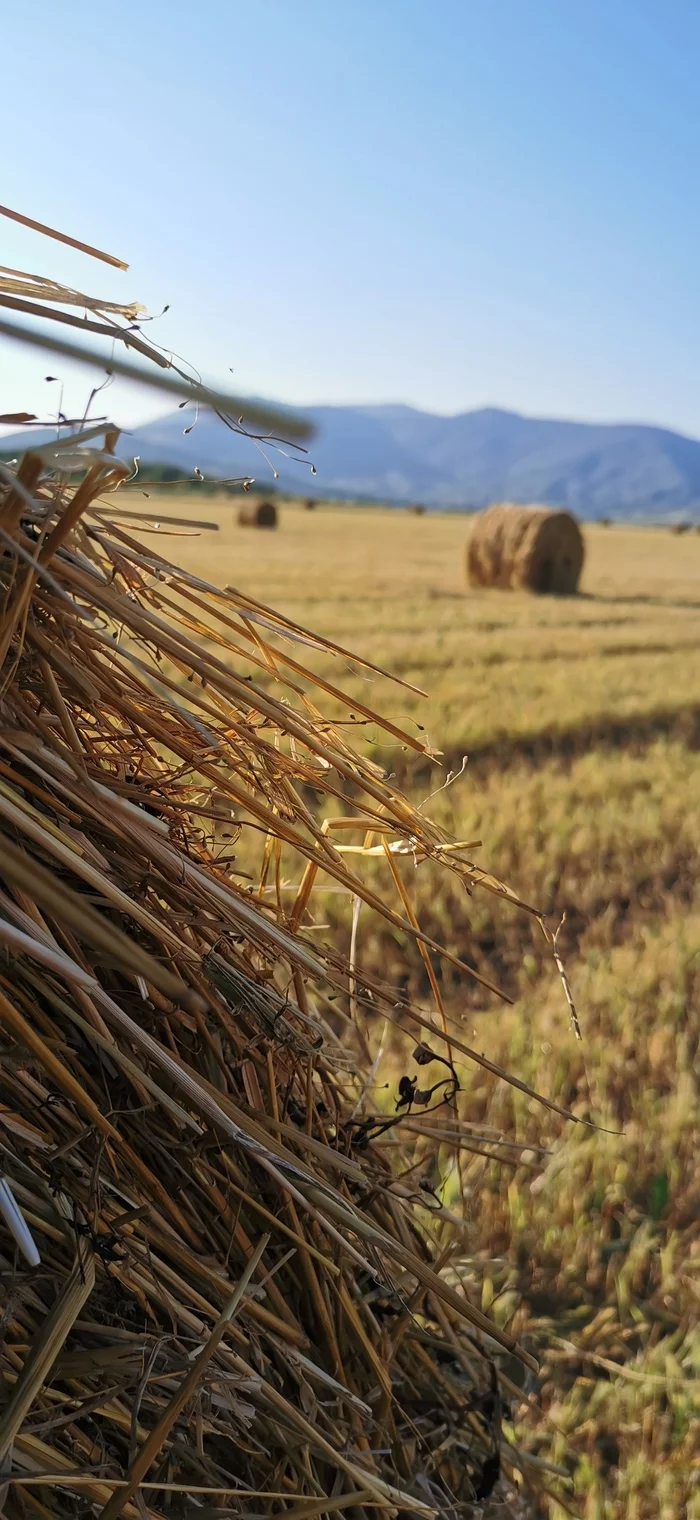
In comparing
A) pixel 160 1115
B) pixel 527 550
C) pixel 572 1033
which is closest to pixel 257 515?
pixel 527 550

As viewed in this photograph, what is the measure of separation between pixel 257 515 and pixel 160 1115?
3299 centimetres

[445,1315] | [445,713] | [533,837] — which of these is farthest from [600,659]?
[445,1315]

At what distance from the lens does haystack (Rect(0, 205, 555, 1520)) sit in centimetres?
108

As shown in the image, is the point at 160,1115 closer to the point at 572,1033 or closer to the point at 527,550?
the point at 572,1033

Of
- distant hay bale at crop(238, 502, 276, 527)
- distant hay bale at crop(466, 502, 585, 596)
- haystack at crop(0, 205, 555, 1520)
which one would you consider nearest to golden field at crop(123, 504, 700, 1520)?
haystack at crop(0, 205, 555, 1520)

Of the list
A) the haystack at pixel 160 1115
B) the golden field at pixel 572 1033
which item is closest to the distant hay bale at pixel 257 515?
the golden field at pixel 572 1033

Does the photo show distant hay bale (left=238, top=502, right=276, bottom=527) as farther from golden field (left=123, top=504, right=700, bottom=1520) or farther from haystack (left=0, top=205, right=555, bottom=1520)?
haystack (left=0, top=205, right=555, bottom=1520)

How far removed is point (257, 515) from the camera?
33.2 metres

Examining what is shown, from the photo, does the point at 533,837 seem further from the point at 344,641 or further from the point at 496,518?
the point at 496,518

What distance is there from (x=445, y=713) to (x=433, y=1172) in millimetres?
4967

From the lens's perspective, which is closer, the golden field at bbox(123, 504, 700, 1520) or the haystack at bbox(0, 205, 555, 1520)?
the haystack at bbox(0, 205, 555, 1520)

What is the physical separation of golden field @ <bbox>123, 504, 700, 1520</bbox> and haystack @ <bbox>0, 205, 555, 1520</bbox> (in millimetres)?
254

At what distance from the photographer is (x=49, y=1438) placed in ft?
3.57

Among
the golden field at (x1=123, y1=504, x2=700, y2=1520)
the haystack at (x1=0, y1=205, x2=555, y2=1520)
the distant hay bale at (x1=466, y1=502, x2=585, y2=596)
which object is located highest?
the distant hay bale at (x1=466, y1=502, x2=585, y2=596)
